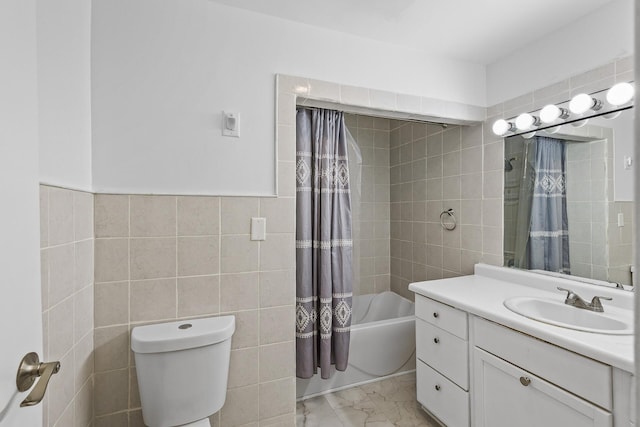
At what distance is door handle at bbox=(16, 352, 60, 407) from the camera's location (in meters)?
0.56

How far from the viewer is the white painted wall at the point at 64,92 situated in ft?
2.97

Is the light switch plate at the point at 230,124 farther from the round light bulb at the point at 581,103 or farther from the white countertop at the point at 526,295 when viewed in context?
the round light bulb at the point at 581,103

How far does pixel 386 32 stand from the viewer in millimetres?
1752

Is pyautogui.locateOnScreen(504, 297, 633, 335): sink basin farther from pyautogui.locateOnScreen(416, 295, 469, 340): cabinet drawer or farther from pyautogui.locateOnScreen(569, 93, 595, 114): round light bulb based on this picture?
pyautogui.locateOnScreen(569, 93, 595, 114): round light bulb

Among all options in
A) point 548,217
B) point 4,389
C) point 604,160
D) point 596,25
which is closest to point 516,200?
point 548,217

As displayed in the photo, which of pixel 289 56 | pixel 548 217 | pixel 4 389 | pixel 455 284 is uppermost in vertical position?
pixel 289 56

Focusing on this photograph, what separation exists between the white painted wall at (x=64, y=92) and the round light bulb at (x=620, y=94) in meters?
2.31

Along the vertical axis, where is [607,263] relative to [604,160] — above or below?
below

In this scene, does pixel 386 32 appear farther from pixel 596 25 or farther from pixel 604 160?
pixel 604 160

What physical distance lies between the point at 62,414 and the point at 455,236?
2.42 metres

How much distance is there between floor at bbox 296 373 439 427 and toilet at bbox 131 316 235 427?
0.76 meters

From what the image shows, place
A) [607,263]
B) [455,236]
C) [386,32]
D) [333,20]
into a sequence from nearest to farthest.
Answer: [607,263] → [333,20] → [386,32] → [455,236]

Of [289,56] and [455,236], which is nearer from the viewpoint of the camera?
[289,56]

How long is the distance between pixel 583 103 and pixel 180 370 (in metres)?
2.34
